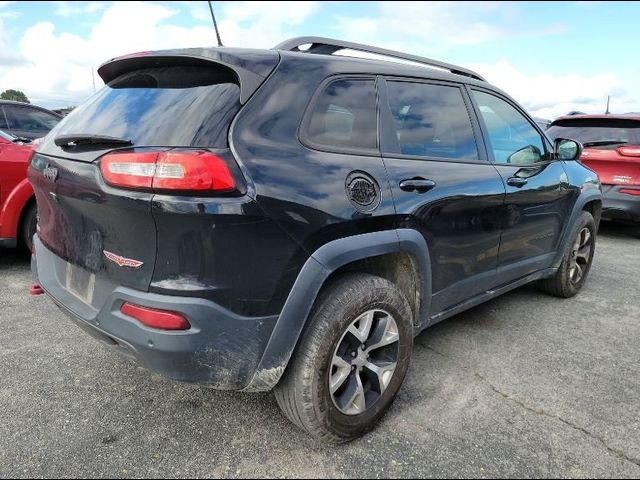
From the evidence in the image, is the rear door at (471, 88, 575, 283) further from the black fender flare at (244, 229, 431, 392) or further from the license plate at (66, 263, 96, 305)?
the license plate at (66, 263, 96, 305)

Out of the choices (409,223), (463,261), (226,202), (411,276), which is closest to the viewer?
(226,202)

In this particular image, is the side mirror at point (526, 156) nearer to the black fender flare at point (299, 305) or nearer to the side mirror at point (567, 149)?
the side mirror at point (567, 149)

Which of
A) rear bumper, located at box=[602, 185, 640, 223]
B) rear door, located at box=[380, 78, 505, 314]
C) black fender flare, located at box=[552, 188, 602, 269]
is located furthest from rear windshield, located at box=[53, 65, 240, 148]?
rear bumper, located at box=[602, 185, 640, 223]

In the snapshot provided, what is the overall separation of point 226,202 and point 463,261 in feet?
5.25

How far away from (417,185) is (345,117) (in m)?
0.49

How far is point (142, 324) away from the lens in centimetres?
187

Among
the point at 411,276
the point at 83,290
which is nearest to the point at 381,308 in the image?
the point at 411,276

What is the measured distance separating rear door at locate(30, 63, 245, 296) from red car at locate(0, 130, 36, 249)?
7.84ft

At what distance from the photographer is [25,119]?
22.1ft

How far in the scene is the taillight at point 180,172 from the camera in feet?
5.86

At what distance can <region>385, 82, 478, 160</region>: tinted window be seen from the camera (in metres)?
2.59

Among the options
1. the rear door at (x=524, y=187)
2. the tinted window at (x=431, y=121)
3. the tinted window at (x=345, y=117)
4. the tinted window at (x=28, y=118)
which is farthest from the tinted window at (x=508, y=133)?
the tinted window at (x=28, y=118)

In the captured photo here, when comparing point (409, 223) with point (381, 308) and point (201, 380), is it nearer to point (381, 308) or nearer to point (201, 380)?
point (381, 308)

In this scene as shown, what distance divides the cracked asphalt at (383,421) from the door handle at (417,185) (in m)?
1.09
